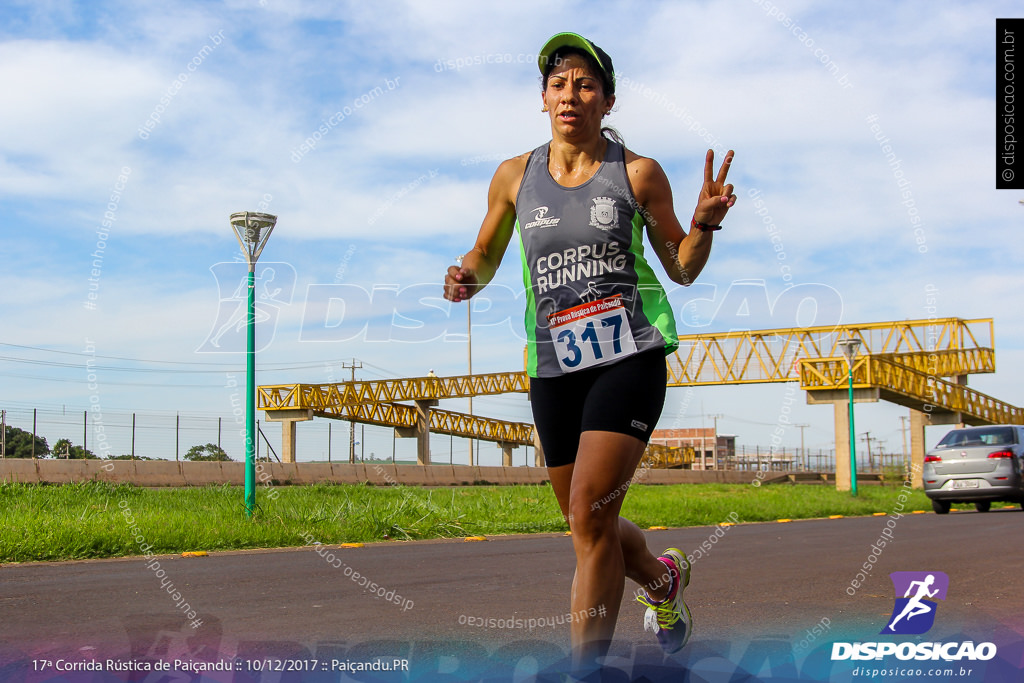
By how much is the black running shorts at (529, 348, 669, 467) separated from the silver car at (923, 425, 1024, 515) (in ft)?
50.3

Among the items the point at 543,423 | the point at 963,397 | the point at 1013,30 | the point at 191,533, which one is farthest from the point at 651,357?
the point at 963,397

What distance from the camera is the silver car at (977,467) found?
54.2ft

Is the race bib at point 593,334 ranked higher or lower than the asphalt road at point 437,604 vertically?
higher

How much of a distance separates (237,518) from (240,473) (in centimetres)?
1081

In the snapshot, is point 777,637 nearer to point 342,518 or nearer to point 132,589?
point 132,589

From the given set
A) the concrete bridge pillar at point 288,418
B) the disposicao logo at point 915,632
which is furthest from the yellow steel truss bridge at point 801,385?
the disposicao logo at point 915,632

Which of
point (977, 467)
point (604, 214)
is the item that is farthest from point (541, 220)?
point (977, 467)

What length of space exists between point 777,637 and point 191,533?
285 inches

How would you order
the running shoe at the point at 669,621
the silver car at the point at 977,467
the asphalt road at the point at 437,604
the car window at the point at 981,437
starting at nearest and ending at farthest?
the running shoe at the point at 669,621 → the asphalt road at the point at 437,604 → the silver car at the point at 977,467 → the car window at the point at 981,437

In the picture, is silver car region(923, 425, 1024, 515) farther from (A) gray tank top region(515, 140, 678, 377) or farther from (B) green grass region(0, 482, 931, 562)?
(A) gray tank top region(515, 140, 678, 377)

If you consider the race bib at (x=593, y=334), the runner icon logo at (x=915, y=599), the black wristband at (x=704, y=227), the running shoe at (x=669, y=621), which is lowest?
the runner icon logo at (x=915, y=599)

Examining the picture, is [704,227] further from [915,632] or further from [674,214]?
[915,632]

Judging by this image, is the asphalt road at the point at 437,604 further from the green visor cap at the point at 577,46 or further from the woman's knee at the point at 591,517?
the green visor cap at the point at 577,46

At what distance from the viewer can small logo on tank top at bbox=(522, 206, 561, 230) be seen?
3.33 m
